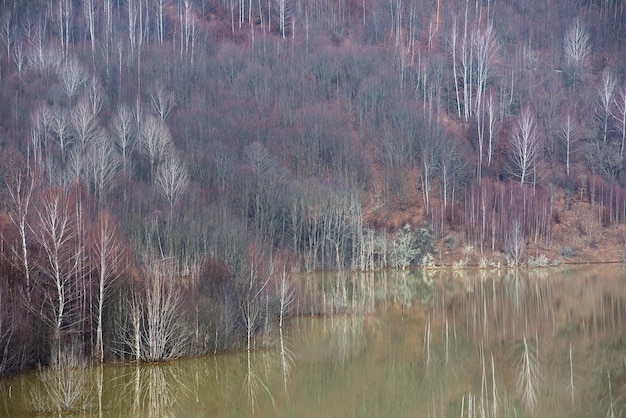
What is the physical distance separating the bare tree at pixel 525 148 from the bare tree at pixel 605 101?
9.20 metres

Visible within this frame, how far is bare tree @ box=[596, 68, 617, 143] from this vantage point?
8088cm

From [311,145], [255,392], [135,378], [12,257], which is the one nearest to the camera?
[255,392]

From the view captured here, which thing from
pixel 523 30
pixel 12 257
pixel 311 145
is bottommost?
pixel 12 257

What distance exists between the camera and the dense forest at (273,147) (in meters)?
25.7

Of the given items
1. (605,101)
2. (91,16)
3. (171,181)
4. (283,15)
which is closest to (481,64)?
(605,101)

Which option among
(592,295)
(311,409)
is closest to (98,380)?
(311,409)

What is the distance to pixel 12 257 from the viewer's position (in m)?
24.6

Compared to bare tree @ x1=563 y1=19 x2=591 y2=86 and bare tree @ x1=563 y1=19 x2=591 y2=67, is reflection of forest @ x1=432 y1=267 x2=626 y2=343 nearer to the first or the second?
bare tree @ x1=563 y1=19 x2=591 y2=86

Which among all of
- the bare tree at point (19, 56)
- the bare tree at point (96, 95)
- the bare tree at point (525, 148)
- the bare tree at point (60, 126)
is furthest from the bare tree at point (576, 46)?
the bare tree at point (19, 56)

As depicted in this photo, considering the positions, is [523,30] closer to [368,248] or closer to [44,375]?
[368,248]

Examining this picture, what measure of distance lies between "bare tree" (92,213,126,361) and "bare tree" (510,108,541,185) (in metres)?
57.8

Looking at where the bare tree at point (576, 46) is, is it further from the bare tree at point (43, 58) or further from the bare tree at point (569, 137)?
the bare tree at point (43, 58)

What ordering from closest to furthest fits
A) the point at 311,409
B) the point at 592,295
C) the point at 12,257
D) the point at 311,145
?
the point at 311,409 → the point at 12,257 → the point at 592,295 → the point at 311,145

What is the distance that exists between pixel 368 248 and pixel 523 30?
53291mm
